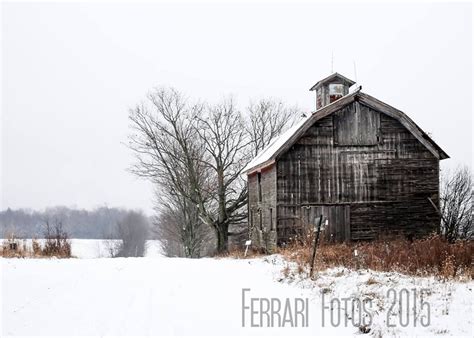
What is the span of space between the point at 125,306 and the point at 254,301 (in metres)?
2.61

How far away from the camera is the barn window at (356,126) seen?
2288 cm

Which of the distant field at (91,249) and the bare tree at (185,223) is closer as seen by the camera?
the distant field at (91,249)

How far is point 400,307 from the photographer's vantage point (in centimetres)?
885

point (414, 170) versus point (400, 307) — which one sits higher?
point (414, 170)

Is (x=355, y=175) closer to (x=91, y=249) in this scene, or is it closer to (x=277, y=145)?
(x=277, y=145)

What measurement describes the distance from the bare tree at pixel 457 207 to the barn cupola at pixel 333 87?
725 centimetres

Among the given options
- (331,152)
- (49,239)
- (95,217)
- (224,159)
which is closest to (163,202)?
(224,159)

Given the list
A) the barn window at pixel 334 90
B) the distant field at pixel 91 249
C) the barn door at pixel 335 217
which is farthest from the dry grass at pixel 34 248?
the barn window at pixel 334 90

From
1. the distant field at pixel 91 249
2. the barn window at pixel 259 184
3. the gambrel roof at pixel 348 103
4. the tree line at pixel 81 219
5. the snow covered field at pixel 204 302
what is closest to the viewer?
the snow covered field at pixel 204 302

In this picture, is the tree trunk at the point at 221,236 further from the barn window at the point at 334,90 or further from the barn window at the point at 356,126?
the barn window at the point at 356,126

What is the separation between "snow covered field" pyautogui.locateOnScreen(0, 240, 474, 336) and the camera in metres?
8.68

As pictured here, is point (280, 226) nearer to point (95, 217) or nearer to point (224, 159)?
point (224, 159)

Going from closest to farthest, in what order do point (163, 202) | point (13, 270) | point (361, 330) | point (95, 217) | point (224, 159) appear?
point (361, 330) → point (13, 270) → point (224, 159) → point (163, 202) → point (95, 217)

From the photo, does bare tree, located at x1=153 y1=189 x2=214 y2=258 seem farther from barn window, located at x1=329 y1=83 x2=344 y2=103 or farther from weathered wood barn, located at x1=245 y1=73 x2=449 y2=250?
weathered wood barn, located at x1=245 y1=73 x2=449 y2=250
